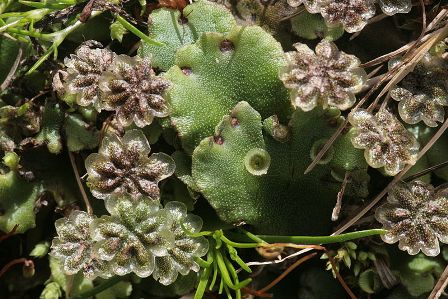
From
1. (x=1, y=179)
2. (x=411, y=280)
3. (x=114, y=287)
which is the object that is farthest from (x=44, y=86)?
(x=411, y=280)

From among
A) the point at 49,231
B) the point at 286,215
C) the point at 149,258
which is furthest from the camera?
the point at 49,231

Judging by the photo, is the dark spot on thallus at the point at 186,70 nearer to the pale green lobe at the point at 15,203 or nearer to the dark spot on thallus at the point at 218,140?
the dark spot on thallus at the point at 218,140

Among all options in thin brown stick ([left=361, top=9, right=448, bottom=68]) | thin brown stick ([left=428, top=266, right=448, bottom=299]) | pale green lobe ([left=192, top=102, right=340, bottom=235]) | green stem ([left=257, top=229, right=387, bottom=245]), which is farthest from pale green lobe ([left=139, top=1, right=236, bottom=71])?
thin brown stick ([left=428, top=266, right=448, bottom=299])

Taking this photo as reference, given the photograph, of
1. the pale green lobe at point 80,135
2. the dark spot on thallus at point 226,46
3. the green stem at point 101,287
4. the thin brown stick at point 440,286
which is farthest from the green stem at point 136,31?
the thin brown stick at point 440,286

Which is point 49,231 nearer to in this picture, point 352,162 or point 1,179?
point 1,179

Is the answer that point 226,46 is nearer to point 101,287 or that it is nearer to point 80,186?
point 80,186

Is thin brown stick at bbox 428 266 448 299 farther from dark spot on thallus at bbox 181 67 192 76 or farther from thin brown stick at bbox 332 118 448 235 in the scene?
dark spot on thallus at bbox 181 67 192 76
